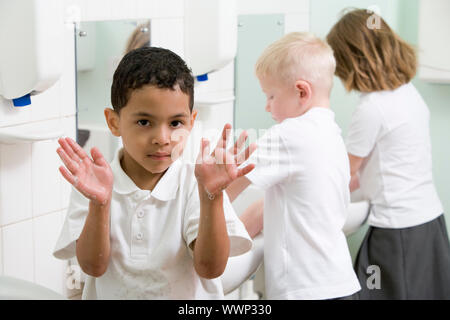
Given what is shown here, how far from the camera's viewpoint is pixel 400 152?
129cm

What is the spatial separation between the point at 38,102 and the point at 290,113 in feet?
1.25

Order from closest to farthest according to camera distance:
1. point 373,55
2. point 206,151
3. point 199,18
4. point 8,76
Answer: point 206,151 < point 8,76 < point 199,18 < point 373,55

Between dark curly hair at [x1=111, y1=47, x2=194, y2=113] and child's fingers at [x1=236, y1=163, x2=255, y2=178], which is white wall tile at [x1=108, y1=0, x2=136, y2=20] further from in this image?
child's fingers at [x1=236, y1=163, x2=255, y2=178]

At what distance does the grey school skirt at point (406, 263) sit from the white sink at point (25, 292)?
2.61ft

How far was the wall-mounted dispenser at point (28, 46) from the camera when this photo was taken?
2.58ft

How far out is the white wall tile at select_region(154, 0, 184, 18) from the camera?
0.82 m

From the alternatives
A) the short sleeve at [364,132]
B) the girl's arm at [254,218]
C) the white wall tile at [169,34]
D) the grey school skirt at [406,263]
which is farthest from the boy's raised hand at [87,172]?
the grey school skirt at [406,263]

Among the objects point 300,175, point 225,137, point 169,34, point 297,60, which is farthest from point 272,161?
point 225,137

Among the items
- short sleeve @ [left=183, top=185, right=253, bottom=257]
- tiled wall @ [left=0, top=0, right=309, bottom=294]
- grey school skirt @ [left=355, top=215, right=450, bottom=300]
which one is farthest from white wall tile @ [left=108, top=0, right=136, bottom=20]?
grey school skirt @ [left=355, top=215, right=450, bottom=300]

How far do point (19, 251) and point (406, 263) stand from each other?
84 centimetres

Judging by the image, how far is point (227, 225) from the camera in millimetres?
740

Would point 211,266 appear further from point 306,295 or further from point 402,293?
point 402,293

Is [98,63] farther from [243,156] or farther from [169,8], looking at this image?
[243,156]

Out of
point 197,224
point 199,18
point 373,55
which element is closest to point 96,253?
point 197,224
